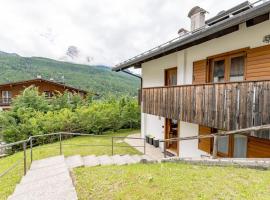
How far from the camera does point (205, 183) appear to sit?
167 inches

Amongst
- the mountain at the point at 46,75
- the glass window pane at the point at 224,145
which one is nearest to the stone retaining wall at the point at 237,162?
the glass window pane at the point at 224,145

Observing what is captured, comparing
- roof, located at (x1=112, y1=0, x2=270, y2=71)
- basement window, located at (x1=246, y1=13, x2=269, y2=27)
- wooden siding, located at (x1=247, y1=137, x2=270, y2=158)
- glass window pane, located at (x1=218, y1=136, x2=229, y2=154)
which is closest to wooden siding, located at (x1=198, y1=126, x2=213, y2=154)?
glass window pane, located at (x1=218, y1=136, x2=229, y2=154)

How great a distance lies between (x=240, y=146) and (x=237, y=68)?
2.62 metres

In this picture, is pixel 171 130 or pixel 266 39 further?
pixel 171 130

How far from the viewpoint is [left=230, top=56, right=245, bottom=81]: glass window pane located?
24.3 feet

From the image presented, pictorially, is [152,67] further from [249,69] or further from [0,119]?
[0,119]

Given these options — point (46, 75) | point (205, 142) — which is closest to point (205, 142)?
point (205, 142)

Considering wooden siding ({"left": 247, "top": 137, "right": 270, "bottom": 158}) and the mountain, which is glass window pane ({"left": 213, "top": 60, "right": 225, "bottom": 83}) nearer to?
wooden siding ({"left": 247, "top": 137, "right": 270, "bottom": 158})

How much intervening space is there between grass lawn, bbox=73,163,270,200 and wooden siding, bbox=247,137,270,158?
1.98 metres

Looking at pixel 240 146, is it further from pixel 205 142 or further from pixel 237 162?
pixel 237 162

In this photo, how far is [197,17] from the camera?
11.7 meters

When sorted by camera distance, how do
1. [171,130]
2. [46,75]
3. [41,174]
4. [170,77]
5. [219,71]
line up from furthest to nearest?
[46,75] → [171,130] → [170,77] → [219,71] → [41,174]

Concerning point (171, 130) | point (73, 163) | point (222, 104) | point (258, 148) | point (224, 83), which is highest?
point (224, 83)

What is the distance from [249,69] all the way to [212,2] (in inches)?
407
